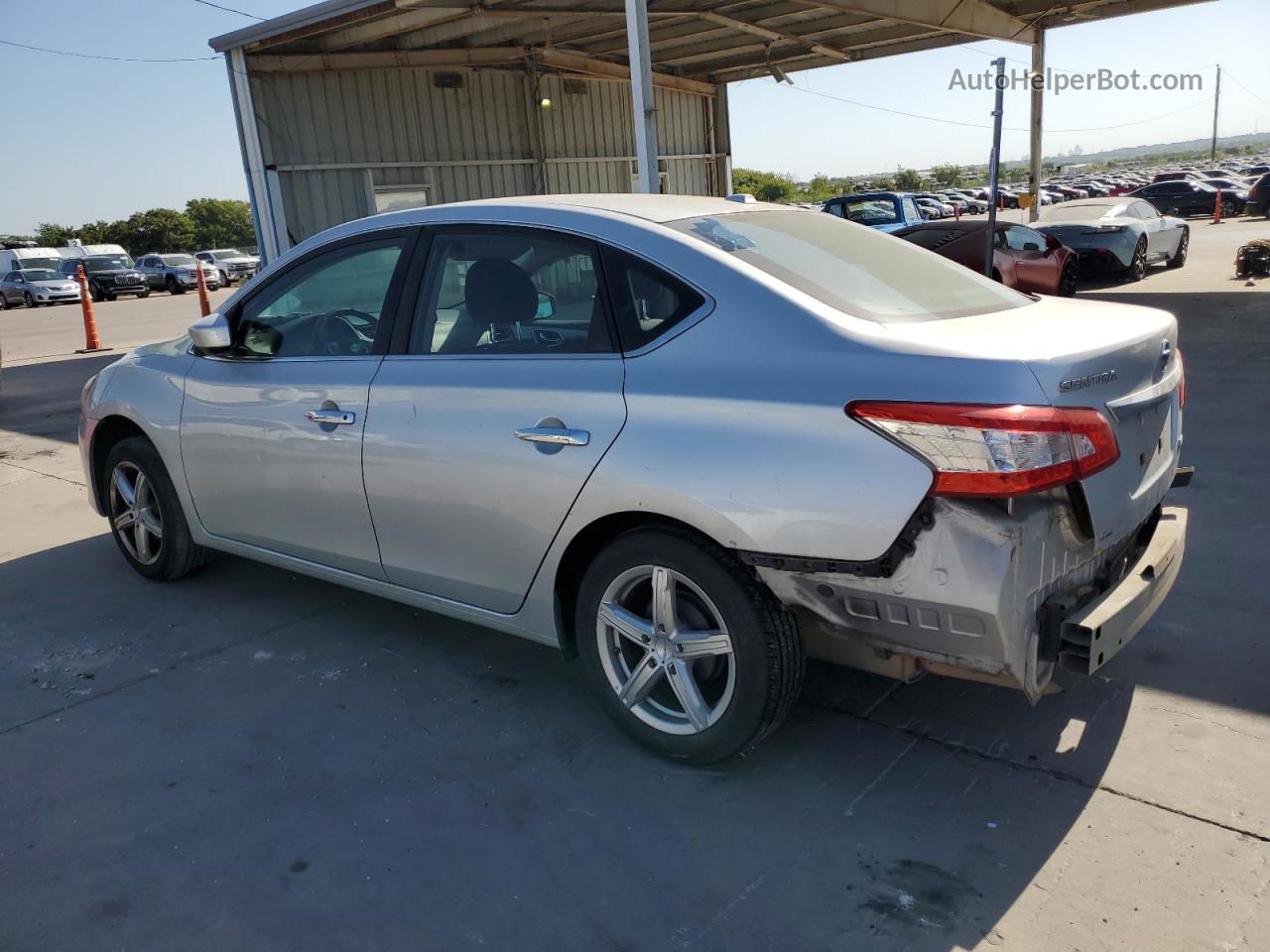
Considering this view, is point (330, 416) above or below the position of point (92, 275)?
above

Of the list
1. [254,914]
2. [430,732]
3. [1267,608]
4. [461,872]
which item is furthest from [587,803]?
[1267,608]

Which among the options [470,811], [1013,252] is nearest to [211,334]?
[470,811]

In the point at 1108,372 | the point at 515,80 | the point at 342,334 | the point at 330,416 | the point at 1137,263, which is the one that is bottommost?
the point at 1137,263

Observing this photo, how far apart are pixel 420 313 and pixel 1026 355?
6.53 ft

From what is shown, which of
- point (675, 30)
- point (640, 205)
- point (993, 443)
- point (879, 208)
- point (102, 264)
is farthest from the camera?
point (102, 264)

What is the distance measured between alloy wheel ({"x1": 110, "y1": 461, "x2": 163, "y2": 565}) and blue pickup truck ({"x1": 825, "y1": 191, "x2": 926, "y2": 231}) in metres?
15.4

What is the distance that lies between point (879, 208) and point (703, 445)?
17081 mm

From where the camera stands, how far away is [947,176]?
368ft

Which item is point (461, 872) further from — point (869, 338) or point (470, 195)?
point (470, 195)

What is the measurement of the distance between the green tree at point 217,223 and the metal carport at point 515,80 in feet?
170

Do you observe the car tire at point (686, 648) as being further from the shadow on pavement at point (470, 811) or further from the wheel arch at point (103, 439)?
the wheel arch at point (103, 439)

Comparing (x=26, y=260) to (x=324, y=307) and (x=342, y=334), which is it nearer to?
(x=324, y=307)

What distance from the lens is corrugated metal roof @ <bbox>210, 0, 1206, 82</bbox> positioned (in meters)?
12.1

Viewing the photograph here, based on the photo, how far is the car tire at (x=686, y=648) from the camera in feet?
8.82
